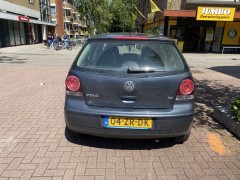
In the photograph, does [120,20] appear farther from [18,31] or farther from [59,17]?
[18,31]

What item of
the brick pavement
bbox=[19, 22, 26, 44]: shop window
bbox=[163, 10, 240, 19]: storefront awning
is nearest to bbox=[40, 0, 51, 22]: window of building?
bbox=[19, 22, 26, 44]: shop window

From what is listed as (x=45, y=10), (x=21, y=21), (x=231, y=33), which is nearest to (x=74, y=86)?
(x=231, y=33)

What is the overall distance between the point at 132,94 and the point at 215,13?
1764 cm

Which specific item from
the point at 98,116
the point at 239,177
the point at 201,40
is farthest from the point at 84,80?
the point at 201,40

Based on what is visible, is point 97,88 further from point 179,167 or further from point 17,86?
point 17,86

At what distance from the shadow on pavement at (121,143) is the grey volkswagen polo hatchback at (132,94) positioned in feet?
1.49

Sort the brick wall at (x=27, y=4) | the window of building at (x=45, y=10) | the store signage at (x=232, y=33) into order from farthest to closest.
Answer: the window of building at (x=45, y=10) < the brick wall at (x=27, y=4) < the store signage at (x=232, y=33)

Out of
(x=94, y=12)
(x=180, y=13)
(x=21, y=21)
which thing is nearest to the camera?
(x=180, y=13)

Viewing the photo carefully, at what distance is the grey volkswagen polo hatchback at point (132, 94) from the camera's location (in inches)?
112

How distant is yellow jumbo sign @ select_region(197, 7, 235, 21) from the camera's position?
17.5 m

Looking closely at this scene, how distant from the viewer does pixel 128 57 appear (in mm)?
3047

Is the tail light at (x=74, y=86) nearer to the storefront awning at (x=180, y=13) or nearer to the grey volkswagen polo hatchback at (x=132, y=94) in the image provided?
the grey volkswagen polo hatchback at (x=132, y=94)

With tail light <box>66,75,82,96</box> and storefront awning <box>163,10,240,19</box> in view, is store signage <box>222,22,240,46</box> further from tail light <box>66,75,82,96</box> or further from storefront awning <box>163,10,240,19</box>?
tail light <box>66,75,82,96</box>

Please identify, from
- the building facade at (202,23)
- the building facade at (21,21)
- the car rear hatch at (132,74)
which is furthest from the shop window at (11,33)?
the car rear hatch at (132,74)
